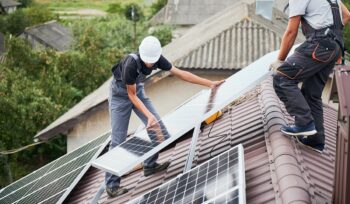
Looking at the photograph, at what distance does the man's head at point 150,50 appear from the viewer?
645 centimetres

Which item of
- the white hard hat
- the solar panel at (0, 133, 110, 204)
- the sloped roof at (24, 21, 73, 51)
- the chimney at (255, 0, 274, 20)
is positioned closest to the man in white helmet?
the white hard hat

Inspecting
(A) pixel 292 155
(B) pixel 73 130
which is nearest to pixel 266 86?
(A) pixel 292 155

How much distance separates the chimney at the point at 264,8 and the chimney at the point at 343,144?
41.6 feet

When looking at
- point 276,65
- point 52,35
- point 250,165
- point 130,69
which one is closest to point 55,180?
point 130,69

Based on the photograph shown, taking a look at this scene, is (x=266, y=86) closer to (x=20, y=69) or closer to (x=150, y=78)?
(x=150, y=78)

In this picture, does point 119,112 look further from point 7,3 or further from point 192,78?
point 7,3

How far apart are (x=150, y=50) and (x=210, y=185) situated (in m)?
2.24

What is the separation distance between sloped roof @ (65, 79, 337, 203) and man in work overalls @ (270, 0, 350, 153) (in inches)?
12.5

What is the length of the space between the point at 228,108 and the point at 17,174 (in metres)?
16.4

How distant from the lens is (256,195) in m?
4.82

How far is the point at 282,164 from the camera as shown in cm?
511

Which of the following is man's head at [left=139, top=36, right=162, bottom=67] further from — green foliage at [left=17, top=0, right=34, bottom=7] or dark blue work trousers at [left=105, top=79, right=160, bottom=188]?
green foliage at [left=17, top=0, right=34, bottom=7]

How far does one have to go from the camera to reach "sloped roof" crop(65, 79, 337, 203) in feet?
15.6

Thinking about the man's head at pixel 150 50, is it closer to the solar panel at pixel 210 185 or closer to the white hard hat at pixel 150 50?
the white hard hat at pixel 150 50
